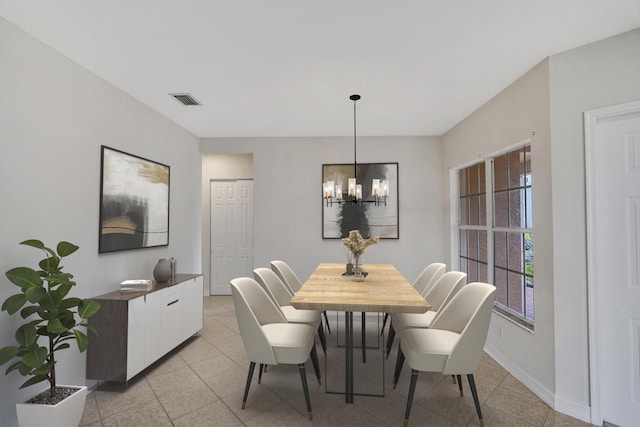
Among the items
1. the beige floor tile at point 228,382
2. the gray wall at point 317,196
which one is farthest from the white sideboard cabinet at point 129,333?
the gray wall at point 317,196

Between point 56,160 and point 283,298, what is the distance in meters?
2.29

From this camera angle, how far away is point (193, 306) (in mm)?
3768

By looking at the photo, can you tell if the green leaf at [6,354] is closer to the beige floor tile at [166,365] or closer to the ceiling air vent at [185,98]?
the beige floor tile at [166,365]

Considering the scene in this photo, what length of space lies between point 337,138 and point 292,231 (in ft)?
5.30

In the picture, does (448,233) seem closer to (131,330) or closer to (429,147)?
(429,147)

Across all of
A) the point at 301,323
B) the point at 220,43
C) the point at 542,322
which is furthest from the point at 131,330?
the point at 542,322

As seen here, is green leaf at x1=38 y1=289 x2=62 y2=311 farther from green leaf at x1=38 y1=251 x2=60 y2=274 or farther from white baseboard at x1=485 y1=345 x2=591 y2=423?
white baseboard at x1=485 y1=345 x2=591 y2=423

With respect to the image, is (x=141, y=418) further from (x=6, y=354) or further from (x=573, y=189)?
(x=573, y=189)

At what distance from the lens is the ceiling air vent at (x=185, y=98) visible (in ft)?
10.8

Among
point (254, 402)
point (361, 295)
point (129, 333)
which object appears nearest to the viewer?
Answer: point (361, 295)

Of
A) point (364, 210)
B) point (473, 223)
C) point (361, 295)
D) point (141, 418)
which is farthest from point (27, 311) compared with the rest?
point (473, 223)

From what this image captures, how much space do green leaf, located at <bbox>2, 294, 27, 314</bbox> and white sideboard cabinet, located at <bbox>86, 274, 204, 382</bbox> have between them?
79 cm

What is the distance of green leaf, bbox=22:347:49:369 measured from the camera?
6.11 feet

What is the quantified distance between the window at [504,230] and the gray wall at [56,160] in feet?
12.9
